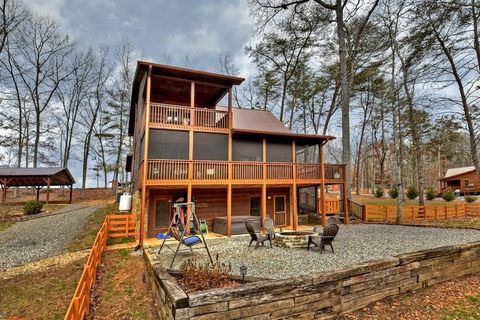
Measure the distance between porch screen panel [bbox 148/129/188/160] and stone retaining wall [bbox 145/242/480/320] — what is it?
6.82 m

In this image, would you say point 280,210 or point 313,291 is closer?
point 313,291

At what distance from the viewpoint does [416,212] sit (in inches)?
642

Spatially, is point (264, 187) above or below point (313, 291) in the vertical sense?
above

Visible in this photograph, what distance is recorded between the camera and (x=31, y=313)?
17.3ft

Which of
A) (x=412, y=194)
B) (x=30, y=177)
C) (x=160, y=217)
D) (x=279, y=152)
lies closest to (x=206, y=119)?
(x=279, y=152)

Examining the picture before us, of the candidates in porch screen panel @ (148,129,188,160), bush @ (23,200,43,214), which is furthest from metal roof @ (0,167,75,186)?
porch screen panel @ (148,129,188,160)

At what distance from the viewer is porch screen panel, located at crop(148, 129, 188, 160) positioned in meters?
11.2

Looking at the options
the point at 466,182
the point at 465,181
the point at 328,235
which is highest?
the point at 465,181

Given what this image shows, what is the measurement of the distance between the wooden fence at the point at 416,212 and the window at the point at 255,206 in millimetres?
6526

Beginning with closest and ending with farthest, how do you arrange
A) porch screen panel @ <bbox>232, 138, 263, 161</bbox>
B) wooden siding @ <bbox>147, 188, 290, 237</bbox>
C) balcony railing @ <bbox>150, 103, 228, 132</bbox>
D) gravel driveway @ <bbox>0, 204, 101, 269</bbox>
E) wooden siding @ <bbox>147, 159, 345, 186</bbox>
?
gravel driveway @ <bbox>0, 204, 101, 269</bbox> → wooden siding @ <bbox>147, 159, 345, 186</bbox> → balcony railing @ <bbox>150, 103, 228, 132</bbox> → wooden siding @ <bbox>147, 188, 290, 237</bbox> → porch screen panel @ <bbox>232, 138, 263, 161</bbox>

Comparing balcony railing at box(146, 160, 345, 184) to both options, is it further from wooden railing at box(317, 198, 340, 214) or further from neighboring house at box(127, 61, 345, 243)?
wooden railing at box(317, 198, 340, 214)

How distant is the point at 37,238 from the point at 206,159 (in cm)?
803

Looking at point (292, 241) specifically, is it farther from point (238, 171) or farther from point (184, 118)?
point (184, 118)

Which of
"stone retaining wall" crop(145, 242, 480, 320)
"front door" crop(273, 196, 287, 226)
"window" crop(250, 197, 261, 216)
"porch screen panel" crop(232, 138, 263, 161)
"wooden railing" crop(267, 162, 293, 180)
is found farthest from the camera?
"front door" crop(273, 196, 287, 226)
